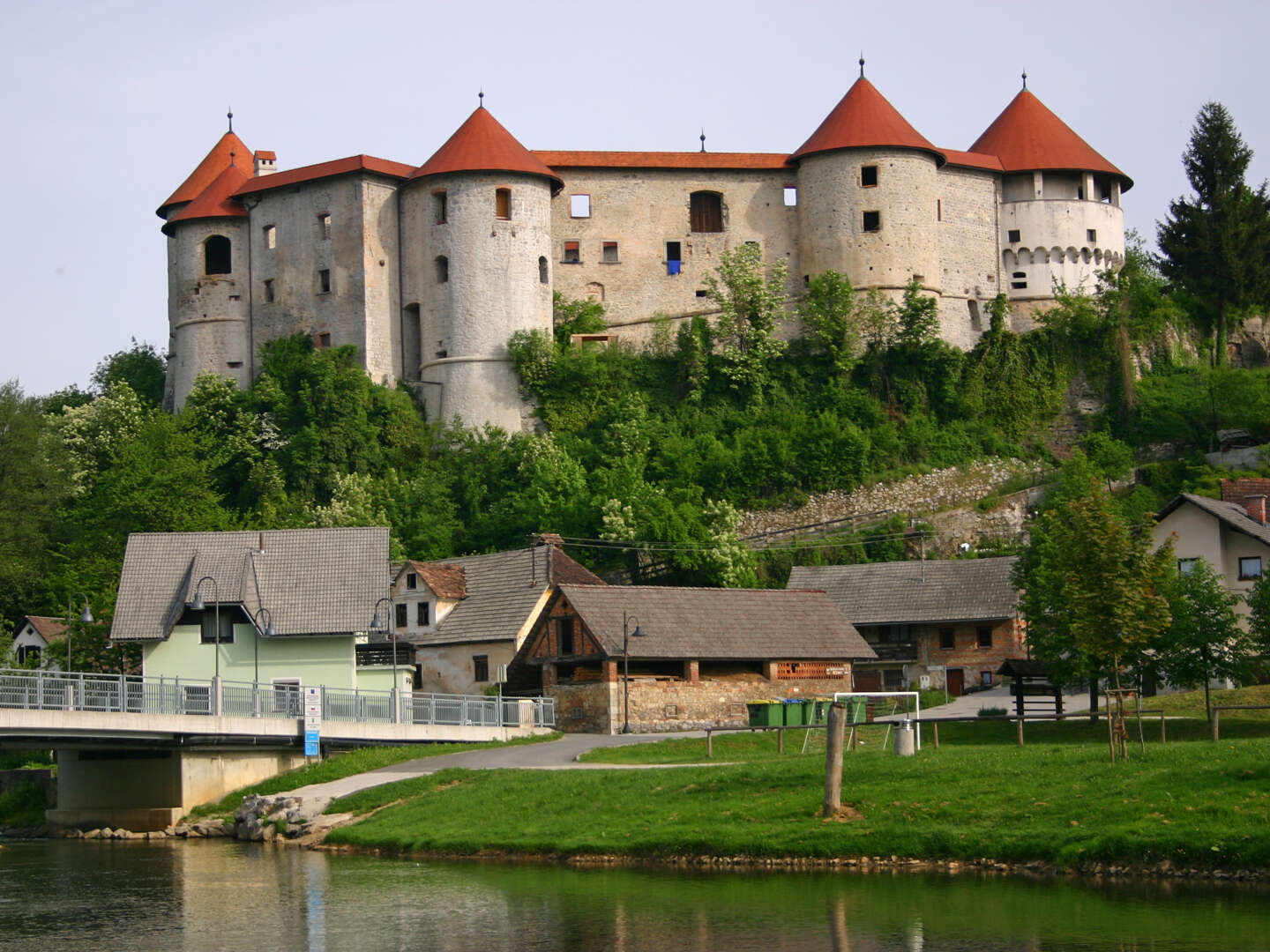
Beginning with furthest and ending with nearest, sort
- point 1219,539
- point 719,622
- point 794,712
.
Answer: point 1219,539 < point 719,622 < point 794,712

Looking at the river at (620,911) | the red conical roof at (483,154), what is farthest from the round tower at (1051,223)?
the river at (620,911)

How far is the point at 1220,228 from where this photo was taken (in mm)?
82250

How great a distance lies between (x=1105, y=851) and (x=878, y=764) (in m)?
6.00

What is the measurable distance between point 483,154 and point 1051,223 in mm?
26107

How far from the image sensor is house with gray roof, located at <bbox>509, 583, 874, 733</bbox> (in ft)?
165

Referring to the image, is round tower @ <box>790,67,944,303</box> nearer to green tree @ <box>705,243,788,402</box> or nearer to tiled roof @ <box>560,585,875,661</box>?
green tree @ <box>705,243,788,402</box>

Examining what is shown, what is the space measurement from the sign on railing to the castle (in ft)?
106

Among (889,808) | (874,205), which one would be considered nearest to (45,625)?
(874,205)

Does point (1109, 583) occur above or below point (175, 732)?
above

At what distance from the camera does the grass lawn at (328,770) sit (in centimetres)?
4053

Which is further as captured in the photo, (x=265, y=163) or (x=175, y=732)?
(x=265, y=163)

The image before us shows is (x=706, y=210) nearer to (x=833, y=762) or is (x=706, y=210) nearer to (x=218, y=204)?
(x=218, y=204)

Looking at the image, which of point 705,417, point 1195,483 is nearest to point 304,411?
point 705,417

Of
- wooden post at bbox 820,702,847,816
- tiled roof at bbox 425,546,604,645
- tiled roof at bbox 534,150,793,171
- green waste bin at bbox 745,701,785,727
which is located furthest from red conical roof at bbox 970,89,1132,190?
wooden post at bbox 820,702,847,816
